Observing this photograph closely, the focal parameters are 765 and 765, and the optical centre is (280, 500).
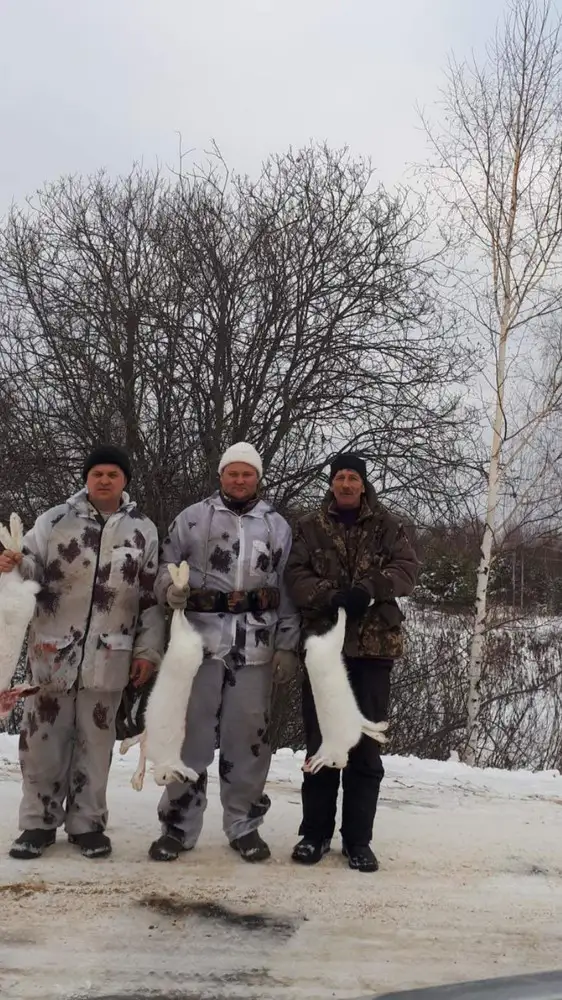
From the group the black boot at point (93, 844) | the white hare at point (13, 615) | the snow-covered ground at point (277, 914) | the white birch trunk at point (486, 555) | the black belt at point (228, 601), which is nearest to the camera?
the snow-covered ground at point (277, 914)

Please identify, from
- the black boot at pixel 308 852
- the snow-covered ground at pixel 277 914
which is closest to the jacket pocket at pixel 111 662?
the snow-covered ground at pixel 277 914

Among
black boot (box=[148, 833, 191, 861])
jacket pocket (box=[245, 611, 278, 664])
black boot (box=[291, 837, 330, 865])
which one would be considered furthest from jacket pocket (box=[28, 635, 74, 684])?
black boot (box=[291, 837, 330, 865])

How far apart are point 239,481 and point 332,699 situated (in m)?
1.14

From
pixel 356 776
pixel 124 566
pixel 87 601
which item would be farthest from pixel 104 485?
pixel 356 776

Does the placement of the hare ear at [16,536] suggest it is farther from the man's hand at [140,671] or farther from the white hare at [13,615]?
the man's hand at [140,671]

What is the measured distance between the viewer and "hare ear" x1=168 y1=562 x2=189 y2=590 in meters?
3.47

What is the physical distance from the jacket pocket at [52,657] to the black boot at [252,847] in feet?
3.84

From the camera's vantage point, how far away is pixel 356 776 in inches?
144

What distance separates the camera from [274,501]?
31.1 ft

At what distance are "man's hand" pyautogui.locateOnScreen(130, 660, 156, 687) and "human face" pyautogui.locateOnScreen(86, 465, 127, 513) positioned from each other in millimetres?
761

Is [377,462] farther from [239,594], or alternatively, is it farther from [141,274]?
[239,594]

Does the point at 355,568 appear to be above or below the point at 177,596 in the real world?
above

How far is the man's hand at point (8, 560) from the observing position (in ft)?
11.4

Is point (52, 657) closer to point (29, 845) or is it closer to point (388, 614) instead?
point (29, 845)
